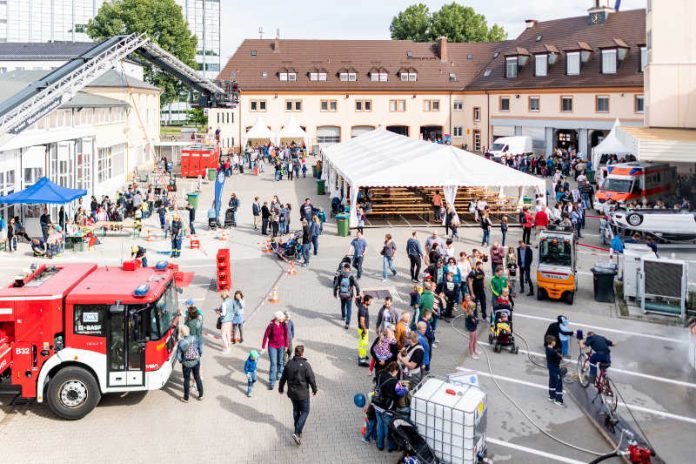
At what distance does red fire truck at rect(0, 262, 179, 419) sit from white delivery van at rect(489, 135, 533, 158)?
42.5 metres

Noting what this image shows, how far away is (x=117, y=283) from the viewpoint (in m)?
12.2

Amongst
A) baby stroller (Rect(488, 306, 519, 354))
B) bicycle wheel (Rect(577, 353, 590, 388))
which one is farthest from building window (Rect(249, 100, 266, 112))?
bicycle wheel (Rect(577, 353, 590, 388))

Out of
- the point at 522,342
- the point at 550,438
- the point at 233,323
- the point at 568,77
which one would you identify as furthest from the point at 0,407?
the point at 568,77

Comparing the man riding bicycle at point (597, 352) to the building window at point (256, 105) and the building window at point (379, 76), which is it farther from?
the building window at point (379, 76)

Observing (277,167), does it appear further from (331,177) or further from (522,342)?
(522,342)

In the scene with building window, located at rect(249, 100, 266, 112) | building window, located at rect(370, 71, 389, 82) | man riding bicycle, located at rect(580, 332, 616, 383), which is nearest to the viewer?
man riding bicycle, located at rect(580, 332, 616, 383)

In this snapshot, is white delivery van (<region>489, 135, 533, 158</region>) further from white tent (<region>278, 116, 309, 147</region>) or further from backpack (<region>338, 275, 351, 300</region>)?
backpack (<region>338, 275, 351, 300</region>)

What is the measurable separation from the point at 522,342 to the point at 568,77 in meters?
43.1

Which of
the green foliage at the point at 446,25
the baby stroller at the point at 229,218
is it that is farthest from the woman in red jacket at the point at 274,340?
the green foliage at the point at 446,25

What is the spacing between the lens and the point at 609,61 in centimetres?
5175

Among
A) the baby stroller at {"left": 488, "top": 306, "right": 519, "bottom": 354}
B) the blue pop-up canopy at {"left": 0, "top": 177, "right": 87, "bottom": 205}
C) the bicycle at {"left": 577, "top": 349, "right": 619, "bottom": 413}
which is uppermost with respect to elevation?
the blue pop-up canopy at {"left": 0, "top": 177, "right": 87, "bottom": 205}

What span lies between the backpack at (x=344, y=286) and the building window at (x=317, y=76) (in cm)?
5134

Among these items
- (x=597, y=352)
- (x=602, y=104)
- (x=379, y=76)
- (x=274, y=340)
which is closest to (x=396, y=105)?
(x=379, y=76)

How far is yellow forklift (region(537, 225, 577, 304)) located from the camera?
60.2ft
